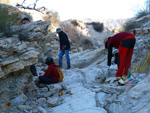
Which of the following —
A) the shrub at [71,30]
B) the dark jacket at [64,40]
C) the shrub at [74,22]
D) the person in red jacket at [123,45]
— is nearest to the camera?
the person in red jacket at [123,45]

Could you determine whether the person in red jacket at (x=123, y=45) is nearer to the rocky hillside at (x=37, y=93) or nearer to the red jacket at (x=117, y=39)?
the red jacket at (x=117, y=39)

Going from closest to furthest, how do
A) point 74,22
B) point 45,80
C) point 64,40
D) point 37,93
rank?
1. point 37,93
2. point 45,80
3. point 64,40
4. point 74,22

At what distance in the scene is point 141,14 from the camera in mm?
12484

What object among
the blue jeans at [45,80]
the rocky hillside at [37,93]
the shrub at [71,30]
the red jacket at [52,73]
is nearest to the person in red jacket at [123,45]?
the rocky hillside at [37,93]

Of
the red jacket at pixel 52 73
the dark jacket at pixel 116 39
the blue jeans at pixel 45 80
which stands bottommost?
the blue jeans at pixel 45 80

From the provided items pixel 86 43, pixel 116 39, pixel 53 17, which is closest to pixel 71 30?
pixel 86 43

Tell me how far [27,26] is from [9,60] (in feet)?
5.09

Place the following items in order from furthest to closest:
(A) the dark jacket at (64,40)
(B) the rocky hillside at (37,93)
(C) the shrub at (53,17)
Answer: (C) the shrub at (53,17) < (A) the dark jacket at (64,40) < (B) the rocky hillside at (37,93)

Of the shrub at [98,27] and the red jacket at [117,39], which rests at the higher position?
the red jacket at [117,39]

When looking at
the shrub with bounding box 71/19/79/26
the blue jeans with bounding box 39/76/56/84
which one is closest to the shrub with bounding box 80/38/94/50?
the shrub with bounding box 71/19/79/26

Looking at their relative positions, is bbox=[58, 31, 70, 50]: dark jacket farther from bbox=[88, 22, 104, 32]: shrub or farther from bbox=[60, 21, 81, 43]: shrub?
bbox=[88, 22, 104, 32]: shrub

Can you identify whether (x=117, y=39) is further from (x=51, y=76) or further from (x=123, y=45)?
(x=51, y=76)

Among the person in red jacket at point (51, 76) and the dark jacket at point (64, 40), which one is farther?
the dark jacket at point (64, 40)

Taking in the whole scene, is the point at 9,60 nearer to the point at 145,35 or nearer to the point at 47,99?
the point at 47,99
